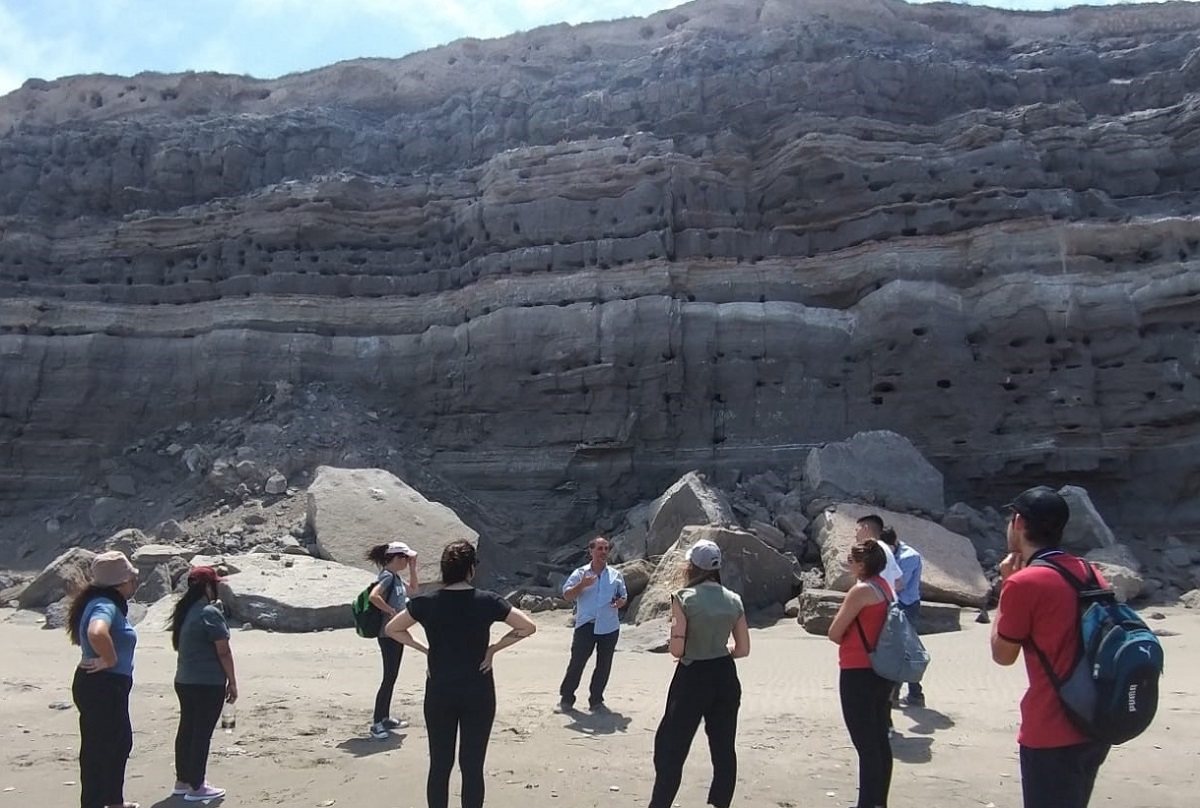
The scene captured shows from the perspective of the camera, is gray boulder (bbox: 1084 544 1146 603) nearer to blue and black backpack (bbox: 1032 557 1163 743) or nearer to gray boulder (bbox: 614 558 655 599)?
gray boulder (bbox: 614 558 655 599)

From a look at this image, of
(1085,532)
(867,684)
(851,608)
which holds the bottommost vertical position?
(1085,532)

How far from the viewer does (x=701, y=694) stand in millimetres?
4590

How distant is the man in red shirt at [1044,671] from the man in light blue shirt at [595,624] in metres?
4.37

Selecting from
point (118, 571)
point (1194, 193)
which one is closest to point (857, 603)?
point (118, 571)

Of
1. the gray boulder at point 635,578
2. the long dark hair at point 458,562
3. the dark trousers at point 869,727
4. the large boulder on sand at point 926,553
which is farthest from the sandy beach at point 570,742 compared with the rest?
the gray boulder at point 635,578

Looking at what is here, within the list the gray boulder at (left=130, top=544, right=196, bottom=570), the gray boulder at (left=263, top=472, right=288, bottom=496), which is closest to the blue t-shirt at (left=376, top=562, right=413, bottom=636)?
the gray boulder at (left=130, top=544, right=196, bottom=570)

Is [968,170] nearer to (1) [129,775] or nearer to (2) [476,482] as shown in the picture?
(2) [476,482]

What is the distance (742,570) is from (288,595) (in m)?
5.76

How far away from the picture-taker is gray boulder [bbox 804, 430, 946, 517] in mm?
15890

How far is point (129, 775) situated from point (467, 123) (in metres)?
23.3

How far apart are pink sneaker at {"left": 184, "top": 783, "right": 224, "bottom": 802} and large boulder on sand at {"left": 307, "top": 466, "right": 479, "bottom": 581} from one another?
8.73 m

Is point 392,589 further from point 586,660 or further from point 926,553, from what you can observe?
point 926,553

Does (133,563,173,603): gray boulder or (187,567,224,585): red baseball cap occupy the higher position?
(187,567,224,585): red baseball cap

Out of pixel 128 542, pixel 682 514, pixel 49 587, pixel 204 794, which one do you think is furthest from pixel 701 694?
pixel 128 542
